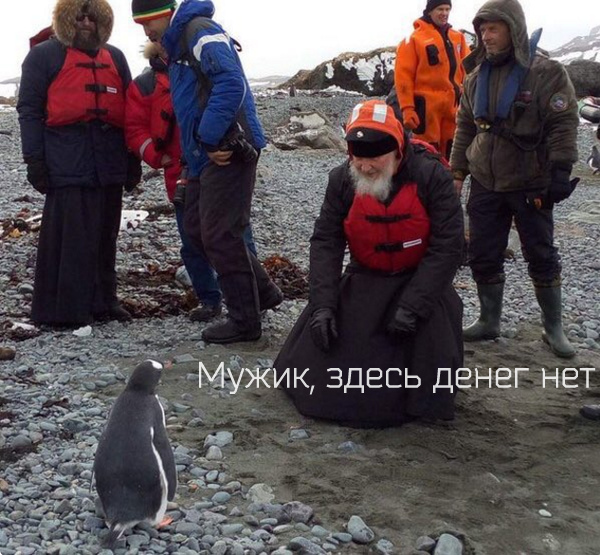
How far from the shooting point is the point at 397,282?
4434mm

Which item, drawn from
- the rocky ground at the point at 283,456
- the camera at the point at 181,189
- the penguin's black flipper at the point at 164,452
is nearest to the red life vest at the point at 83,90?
the camera at the point at 181,189

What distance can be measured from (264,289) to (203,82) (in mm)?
1388

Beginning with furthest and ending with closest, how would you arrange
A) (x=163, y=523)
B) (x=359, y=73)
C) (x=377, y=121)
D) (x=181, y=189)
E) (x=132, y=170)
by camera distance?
(x=359, y=73)
(x=132, y=170)
(x=181, y=189)
(x=377, y=121)
(x=163, y=523)

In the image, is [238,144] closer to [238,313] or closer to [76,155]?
[238,313]

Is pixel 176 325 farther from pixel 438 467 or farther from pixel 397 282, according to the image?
pixel 438 467

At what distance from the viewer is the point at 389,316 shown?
438cm

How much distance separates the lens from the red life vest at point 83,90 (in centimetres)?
538

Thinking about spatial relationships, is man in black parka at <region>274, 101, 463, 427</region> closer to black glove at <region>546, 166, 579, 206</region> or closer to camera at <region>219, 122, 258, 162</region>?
camera at <region>219, 122, 258, 162</region>

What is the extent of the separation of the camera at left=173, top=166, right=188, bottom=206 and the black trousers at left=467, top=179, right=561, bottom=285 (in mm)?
1790

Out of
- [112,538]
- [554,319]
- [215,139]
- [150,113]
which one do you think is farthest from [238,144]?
[112,538]

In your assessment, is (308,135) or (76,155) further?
(308,135)

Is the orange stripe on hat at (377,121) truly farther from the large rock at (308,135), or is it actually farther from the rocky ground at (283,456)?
the large rock at (308,135)

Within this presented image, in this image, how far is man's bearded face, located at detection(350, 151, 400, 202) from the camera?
13.7 ft

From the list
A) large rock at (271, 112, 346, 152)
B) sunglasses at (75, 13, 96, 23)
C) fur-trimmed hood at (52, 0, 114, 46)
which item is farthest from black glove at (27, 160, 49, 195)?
large rock at (271, 112, 346, 152)
